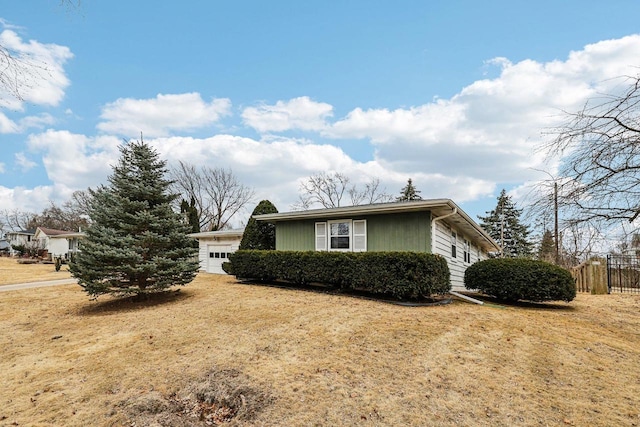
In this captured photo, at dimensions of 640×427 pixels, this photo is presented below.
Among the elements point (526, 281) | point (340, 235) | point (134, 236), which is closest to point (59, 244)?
point (134, 236)

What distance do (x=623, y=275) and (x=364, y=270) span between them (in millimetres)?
11604

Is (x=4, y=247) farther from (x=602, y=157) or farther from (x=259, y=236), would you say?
(x=602, y=157)

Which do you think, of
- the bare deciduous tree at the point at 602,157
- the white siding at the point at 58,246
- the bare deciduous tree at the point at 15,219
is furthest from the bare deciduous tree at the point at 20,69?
the bare deciduous tree at the point at 15,219

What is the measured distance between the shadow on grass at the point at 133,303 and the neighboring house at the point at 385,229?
15.1 ft

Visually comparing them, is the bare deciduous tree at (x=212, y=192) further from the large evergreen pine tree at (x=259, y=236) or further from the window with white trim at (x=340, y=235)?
the window with white trim at (x=340, y=235)

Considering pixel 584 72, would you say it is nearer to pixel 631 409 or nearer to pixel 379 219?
pixel 631 409

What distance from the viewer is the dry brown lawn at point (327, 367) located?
135 inches

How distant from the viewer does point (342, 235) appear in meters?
11.6

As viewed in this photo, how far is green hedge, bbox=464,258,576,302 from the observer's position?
28.0 ft

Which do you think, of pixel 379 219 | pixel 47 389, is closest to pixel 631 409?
pixel 47 389

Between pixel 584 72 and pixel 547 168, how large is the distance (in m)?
1.67

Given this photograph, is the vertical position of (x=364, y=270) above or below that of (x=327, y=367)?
above

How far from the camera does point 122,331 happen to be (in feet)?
21.9

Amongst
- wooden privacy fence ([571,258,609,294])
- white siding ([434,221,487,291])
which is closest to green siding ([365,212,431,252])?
white siding ([434,221,487,291])
